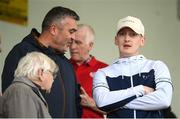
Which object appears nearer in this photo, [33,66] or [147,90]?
[33,66]

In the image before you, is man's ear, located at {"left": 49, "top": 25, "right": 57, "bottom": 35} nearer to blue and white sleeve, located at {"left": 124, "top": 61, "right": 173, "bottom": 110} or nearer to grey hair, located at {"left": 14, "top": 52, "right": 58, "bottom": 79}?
grey hair, located at {"left": 14, "top": 52, "right": 58, "bottom": 79}

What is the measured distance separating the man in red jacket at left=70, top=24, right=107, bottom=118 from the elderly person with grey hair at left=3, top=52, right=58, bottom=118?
0.70 metres

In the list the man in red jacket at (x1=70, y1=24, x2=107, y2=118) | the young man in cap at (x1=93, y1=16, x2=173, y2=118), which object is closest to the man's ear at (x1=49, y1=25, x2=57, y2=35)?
the man in red jacket at (x1=70, y1=24, x2=107, y2=118)

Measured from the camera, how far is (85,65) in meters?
3.43

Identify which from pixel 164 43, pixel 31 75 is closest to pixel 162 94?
pixel 31 75

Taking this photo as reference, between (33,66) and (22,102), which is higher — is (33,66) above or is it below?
above

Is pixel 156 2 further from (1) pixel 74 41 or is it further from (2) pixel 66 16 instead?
(2) pixel 66 16

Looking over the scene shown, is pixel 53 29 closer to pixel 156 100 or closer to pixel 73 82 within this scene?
pixel 73 82

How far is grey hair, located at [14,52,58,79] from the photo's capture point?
2369mm

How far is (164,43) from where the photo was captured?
483 cm

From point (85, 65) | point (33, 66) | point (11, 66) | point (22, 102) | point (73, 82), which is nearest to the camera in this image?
point (22, 102)

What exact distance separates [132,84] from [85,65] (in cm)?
94

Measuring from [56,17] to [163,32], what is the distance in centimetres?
202

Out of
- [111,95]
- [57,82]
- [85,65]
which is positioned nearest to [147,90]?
[111,95]
